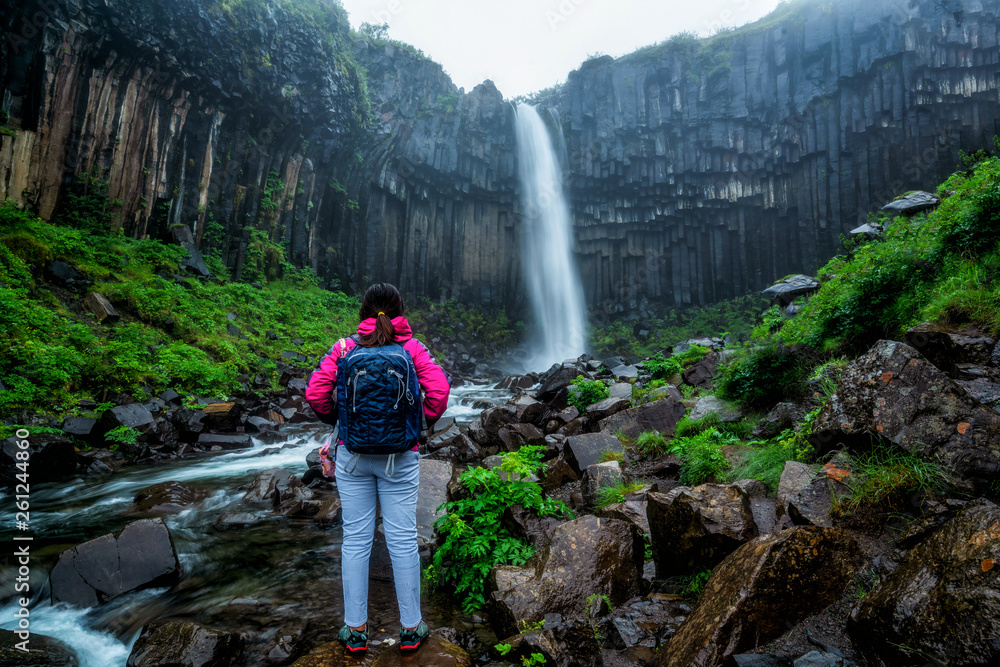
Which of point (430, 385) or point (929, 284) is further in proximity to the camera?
point (929, 284)

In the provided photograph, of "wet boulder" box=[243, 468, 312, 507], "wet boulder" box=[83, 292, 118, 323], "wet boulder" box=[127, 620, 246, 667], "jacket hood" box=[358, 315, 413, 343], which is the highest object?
"wet boulder" box=[83, 292, 118, 323]

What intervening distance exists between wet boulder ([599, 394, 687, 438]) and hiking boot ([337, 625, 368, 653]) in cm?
461

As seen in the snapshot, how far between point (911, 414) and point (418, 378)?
3220mm

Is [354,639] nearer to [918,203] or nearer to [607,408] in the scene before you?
[607,408]

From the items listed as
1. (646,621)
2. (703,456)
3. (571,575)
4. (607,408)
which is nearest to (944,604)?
(646,621)

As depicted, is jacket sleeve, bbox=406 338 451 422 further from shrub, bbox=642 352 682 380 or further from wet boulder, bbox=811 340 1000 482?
shrub, bbox=642 352 682 380

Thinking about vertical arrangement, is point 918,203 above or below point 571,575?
above

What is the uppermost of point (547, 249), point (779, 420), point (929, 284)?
point (547, 249)

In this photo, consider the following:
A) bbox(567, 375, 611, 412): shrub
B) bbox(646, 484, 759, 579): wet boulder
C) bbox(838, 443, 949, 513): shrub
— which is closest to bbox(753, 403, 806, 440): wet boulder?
bbox(838, 443, 949, 513): shrub

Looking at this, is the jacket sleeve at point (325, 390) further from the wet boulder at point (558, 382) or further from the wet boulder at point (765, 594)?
the wet boulder at point (558, 382)

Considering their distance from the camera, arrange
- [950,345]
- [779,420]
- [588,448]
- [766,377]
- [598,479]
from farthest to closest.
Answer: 1. [766,377]
2. [588,448]
3. [779,420]
4. [598,479]
5. [950,345]

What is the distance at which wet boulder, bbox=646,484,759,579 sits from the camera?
9.27 feet

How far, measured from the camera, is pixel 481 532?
3695 millimetres

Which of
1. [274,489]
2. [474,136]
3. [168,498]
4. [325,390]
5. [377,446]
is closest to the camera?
[377,446]
